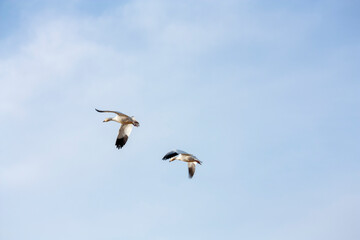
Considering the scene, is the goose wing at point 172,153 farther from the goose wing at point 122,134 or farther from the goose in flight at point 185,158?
the goose wing at point 122,134

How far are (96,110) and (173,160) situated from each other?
7496mm

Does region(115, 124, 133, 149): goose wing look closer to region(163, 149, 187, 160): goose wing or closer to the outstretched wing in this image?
region(163, 149, 187, 160): goose wing

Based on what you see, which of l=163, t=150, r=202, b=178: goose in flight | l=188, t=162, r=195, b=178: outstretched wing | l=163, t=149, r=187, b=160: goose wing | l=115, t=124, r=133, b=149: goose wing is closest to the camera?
l=163, t=149, r=187, b=160: goose wing

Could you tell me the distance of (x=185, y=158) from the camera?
3234cm

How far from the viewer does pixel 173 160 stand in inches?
1288

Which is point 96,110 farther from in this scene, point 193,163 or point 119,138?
point 193,163

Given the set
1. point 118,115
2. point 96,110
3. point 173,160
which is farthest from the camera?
point 173,160

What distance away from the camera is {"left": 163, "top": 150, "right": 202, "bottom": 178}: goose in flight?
29703mm

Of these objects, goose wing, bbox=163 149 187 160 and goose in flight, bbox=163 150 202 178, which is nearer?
goose wing, bbox=163 149 187 160

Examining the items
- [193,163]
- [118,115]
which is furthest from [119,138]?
[193,163]

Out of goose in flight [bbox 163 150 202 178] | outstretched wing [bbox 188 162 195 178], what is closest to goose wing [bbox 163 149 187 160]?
goose in flight [bbox 163 150 202 178]

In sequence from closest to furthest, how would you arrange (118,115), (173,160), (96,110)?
1. (96,110)
2. (118,115)
3. (173,160)

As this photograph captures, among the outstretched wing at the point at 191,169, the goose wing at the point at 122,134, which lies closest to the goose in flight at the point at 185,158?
the outstretched wing at the point at 191,169

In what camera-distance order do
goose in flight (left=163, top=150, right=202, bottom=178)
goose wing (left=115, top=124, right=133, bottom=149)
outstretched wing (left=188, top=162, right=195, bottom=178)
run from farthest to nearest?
1. outstretched wing (left=188, top=162, right=195, bottom=178)
2. goose wing (left=115, top=124, right=133, bottom=149)
3. goose in flight (left=163, top=150, right=202, bottom=178)
